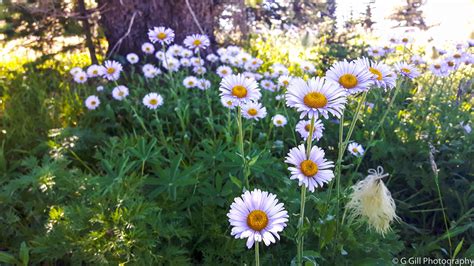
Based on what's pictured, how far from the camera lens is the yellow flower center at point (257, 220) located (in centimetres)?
93

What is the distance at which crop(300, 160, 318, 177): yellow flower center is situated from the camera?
103 cm

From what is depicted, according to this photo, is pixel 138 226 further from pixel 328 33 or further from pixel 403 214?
pixel 328 33

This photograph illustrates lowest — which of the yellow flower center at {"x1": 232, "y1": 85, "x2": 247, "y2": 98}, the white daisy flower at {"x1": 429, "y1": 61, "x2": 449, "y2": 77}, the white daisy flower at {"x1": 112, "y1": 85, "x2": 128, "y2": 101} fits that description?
the white daisy flower at {"x1": 112, "y1": 85, "x2": 128, "y2": 101}

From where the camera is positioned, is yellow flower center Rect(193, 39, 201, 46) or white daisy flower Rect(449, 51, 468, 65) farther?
white daisy flower Rect(449, 51, 468, 65)

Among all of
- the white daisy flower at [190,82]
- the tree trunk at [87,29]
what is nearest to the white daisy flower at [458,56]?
the white daisy flower at [190,82]

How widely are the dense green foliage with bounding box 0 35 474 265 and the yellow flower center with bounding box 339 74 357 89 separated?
1.06 feet

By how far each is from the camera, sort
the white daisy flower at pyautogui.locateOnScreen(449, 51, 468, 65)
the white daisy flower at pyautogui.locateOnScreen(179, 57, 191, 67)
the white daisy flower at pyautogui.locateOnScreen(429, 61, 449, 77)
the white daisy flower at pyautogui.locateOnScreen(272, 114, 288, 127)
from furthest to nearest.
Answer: the white daisy flower at pyautogui.locateOnScreen(179, 57, 191, 67) → the white daisy flower at pyautogui.locateOnScreen(449, 51, 468, 65) → the white daisy flower at pyautogui.locateOnScreen(429, 61, 449, 77) → the white daisy flower at pyautogui.locateOnScreen(272, 114, 288, 127)

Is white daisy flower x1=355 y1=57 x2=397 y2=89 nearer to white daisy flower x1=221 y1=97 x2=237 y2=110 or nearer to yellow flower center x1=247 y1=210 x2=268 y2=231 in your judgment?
white daisy flower x1=221 y1=97 x2=237 y2=110

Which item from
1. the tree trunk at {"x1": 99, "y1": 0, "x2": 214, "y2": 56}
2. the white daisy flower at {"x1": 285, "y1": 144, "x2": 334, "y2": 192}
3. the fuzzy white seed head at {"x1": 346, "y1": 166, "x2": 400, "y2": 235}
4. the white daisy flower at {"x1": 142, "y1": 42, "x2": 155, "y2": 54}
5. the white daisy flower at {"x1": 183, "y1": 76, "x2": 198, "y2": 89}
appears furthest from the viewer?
the tree trunk at {"x1": 99, "y1": 0, "x2": 214, "y2": 56}

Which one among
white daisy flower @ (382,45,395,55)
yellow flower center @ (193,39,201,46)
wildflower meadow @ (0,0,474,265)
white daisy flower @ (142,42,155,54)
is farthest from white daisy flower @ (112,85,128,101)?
white daisy flower @ (382,45,395,55)

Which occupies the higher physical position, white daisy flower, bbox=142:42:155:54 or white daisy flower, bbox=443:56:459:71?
white daisy flower, bbox=443:56:459:71

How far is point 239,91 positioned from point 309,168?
331 millimetres

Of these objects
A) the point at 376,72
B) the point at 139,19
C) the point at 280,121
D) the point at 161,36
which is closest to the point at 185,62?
the point at 139,19

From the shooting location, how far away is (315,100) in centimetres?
100
